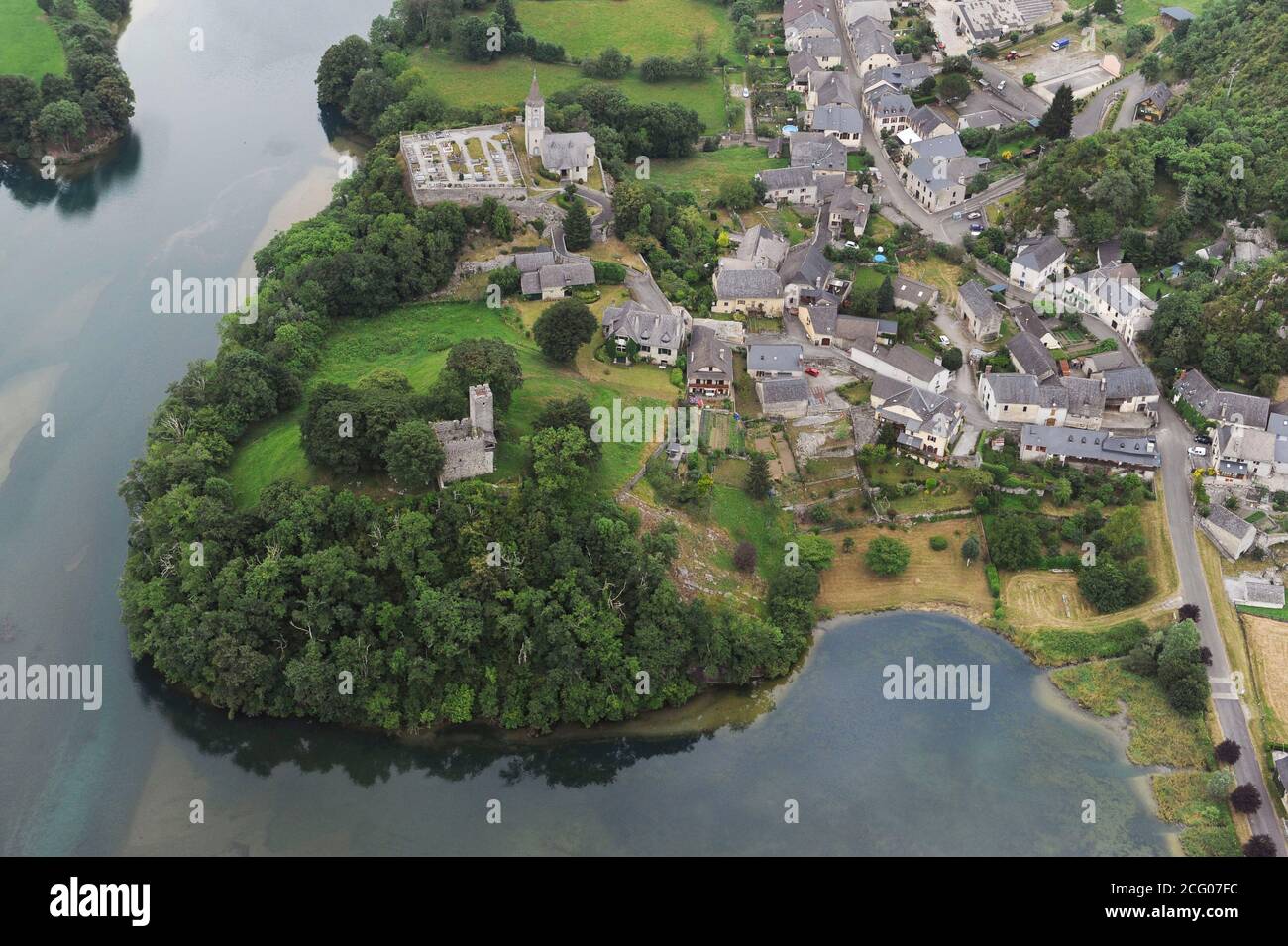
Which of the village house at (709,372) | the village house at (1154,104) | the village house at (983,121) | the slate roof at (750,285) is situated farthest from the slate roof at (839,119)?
the village house at (709,372)

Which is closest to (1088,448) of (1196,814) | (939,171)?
(1196,814)

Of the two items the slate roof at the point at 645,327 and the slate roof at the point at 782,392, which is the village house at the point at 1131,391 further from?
the slate roof at the point at 645,327

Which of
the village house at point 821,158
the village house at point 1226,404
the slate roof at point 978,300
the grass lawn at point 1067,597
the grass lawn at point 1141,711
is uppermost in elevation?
the village house at point 821,158

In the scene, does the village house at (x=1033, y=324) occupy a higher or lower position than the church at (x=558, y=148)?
lower

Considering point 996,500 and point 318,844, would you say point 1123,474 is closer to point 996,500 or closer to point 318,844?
point 996,500

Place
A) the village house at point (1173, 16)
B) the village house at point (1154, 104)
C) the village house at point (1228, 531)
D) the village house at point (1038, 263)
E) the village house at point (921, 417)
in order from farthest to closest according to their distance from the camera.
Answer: the village house at point (1173, 16) < the village house at point (1154, 104) < the village house at point (1038, 263) < the village house at point (921, 417) < the village house at point (1228, 531)

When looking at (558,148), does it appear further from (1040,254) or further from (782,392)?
(1040,254)
